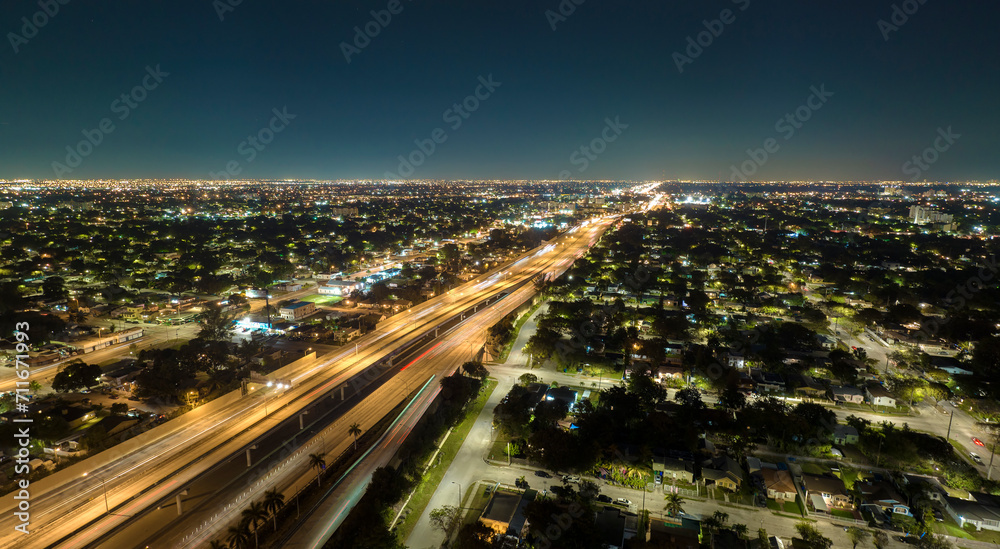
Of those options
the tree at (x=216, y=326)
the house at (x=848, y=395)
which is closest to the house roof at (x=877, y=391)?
the house at (x=848, y=395)

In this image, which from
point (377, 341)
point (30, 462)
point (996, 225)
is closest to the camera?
point (30, 462)

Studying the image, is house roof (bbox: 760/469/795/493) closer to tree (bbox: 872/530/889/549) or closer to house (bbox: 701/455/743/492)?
house (bbox: 701/455/743/492)

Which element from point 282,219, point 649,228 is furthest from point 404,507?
point 282,219

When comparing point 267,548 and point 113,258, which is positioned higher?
point 113,258

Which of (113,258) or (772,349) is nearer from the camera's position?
(772,349)

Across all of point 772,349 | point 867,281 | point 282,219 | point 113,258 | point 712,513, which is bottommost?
point 712,513

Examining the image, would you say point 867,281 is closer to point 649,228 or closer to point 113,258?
point 649,228

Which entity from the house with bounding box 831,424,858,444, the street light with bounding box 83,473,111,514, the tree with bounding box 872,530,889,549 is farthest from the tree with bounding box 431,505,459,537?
the house with bounding box 831,424,858,444
